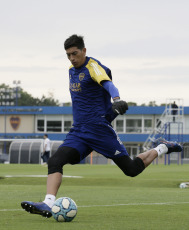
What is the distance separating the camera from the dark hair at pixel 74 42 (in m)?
8.45

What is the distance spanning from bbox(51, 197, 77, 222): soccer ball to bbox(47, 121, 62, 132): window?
87251 mm

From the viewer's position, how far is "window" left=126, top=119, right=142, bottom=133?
9162cm

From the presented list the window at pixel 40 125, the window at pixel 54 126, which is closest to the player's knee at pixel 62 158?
the window at pixel 54 126

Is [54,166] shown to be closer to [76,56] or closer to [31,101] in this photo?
[76,56]

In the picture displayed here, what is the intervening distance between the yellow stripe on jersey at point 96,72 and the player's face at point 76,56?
0.11 metres

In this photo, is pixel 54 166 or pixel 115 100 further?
pixel 54 166

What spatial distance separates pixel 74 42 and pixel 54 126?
87598mm

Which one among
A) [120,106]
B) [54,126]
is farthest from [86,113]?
[54,126]

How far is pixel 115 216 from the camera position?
8.84 metres

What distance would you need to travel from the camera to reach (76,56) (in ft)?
28.0

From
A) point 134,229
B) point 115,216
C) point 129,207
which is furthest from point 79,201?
point 134,229

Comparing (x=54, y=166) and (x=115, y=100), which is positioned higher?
(x=115, y=100)

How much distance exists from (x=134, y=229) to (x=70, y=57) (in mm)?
2516

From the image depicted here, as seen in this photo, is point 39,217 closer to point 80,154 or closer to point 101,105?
point 80,154
